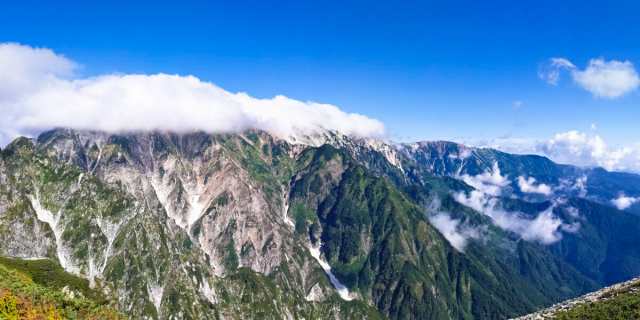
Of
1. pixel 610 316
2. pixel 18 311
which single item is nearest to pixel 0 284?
pixel 18 311

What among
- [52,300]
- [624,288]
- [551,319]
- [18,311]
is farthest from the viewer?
[52,300]

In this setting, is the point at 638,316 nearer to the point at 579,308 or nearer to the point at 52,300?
the point at 579,308

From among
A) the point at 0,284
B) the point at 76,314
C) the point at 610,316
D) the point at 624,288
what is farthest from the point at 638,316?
the point at 0,284

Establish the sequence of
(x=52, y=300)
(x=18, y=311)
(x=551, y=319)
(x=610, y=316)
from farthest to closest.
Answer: (x=52, y=300) < (x=551, y=319) < (x=610, y=316) < (x=18, y=311)

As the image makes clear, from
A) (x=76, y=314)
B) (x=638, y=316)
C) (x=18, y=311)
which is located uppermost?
(x=638, y=316)

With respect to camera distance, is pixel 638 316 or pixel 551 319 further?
pixel 551 319

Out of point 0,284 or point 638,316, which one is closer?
point 638,316

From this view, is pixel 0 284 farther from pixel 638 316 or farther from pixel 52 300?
pixel 638 316

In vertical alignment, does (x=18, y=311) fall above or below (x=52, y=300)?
above

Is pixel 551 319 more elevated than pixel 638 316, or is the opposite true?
pixel 638 316
